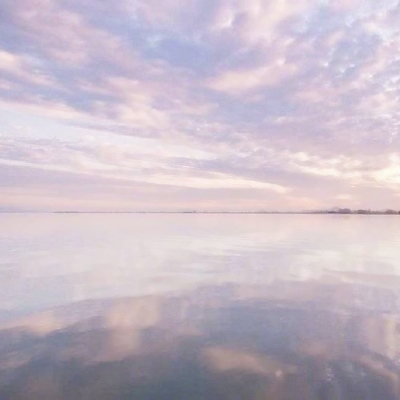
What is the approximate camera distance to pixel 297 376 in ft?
32.6

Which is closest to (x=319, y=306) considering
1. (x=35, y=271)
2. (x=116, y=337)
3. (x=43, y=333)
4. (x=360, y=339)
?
(x=360, y=339)

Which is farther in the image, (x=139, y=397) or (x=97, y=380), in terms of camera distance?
(x=97, y=380)

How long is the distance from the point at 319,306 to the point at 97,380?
10819 mm

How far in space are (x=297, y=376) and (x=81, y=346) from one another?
21.7 ft

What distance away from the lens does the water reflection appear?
9227 mm

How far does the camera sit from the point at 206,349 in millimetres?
11609

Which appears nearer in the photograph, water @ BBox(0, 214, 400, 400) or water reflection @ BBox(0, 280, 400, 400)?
water reflection @ BBox(0, 280, 400, 400)

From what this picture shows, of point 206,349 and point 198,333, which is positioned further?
point 198,333

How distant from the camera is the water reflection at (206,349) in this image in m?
9.23

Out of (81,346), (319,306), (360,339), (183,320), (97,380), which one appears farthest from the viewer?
(319,306)

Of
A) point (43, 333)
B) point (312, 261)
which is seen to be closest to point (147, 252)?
point (312, 261)

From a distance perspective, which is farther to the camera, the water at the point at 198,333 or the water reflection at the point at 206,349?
the water at the point at 198,333

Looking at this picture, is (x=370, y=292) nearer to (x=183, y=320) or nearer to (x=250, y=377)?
(x=183, y=320)

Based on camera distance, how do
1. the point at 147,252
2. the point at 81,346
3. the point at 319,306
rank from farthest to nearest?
the point at 147,252, the point at 319,306, the point at 81,346
